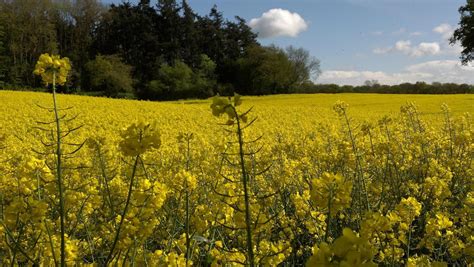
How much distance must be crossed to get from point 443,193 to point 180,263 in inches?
95.3

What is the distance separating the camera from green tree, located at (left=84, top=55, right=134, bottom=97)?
43844 mm

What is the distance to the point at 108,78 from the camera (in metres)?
44.3

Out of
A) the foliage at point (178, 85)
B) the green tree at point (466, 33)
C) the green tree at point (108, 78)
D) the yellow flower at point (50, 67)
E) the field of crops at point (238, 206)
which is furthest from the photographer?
the foliage at point (178, 85)

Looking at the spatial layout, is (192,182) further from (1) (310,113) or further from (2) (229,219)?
(1) (310,113)

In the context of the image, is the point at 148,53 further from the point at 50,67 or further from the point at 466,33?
the point at 50,67

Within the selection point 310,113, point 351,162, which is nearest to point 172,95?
point 310,113

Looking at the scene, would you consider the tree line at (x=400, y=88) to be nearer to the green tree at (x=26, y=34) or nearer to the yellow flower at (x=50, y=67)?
the green tree at (x=26, y=34)

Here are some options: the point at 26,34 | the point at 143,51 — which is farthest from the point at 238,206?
the point at 143,51

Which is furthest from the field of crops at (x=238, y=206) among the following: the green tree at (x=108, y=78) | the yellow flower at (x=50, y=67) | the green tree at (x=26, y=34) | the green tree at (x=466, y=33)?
the green tree at (x=26, y=34)

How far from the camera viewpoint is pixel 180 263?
228cm

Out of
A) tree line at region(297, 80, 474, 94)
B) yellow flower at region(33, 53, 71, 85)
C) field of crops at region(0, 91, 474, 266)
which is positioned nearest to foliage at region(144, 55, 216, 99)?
tree line at region(297, 80, 474, 94)

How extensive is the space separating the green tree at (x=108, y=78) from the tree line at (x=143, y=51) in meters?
0.09

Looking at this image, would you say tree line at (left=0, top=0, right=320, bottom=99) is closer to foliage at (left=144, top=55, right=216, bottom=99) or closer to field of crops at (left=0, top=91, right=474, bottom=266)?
foliage at (left=144, top=55, right=216, bottom=99)

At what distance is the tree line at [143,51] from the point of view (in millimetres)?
44469
